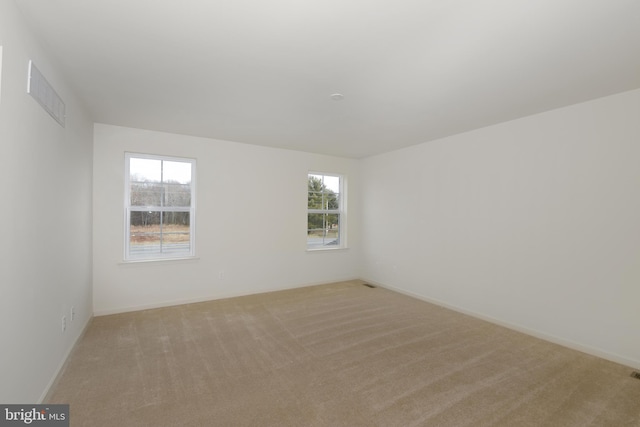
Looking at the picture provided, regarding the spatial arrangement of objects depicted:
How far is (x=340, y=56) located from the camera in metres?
2.11

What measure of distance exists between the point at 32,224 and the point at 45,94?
3.12 feet

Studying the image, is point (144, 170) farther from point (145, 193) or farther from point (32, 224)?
point (32, 224)

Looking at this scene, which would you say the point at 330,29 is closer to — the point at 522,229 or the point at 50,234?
the point at 50,234

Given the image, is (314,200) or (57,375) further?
(314,200)

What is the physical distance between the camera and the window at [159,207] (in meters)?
4.02

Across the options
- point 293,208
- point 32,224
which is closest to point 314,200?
point 293,208

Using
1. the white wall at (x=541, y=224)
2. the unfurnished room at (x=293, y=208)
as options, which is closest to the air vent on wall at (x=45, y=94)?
the unfurnished room at (x=293, y=208)

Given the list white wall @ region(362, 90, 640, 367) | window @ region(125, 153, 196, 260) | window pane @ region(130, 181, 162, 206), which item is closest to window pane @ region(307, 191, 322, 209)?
white wall @ region(362, 90, 640, 367)

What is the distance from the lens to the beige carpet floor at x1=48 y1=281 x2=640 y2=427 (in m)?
1.94

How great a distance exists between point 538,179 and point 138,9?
397 centimetres

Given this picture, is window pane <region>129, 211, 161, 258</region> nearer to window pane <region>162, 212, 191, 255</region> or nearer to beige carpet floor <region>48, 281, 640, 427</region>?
window pane <region>162, 212, 191, 255</region>

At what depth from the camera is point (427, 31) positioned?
182cm

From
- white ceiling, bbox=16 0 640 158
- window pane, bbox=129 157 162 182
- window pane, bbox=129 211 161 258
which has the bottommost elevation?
window pane, bbox=129 211 161 258

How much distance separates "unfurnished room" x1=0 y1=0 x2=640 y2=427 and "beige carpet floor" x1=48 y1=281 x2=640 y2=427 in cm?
2
